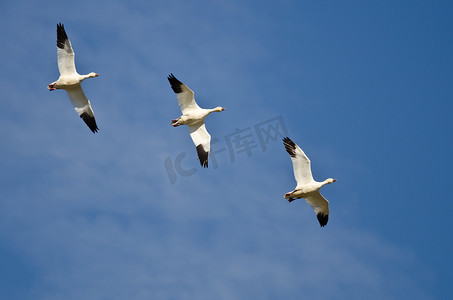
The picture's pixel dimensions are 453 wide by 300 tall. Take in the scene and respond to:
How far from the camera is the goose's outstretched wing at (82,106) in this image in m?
23.7

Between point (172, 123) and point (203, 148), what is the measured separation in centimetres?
145

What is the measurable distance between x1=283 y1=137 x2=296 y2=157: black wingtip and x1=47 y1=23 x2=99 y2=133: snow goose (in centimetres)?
680

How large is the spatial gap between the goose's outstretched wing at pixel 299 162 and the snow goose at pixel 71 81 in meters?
6.93

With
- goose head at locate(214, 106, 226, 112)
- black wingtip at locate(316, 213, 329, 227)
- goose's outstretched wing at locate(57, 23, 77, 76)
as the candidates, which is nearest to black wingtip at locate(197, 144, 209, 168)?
goose head at locate(214, 106, 226, 112)

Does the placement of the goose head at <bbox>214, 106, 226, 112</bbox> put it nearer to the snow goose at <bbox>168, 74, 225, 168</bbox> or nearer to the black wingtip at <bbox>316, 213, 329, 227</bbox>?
the snow goose at <bbox>168, 74, 225, 168</bbox>

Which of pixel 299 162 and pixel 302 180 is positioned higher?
pixel 299 162

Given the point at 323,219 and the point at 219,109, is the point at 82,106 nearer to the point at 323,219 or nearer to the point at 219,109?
the point at 219,109

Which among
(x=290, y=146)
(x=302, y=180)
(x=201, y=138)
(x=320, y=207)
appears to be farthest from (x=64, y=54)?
(x=320, y=207)

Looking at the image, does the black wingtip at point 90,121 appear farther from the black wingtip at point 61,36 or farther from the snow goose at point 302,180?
the snow goose at point 302,180

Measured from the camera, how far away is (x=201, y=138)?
79.5ft

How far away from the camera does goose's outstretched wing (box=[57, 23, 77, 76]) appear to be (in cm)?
2261

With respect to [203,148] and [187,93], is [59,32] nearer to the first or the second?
[187,93]

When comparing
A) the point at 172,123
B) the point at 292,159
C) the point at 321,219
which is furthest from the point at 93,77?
the point at 321,219

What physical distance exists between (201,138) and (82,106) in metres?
4.18
